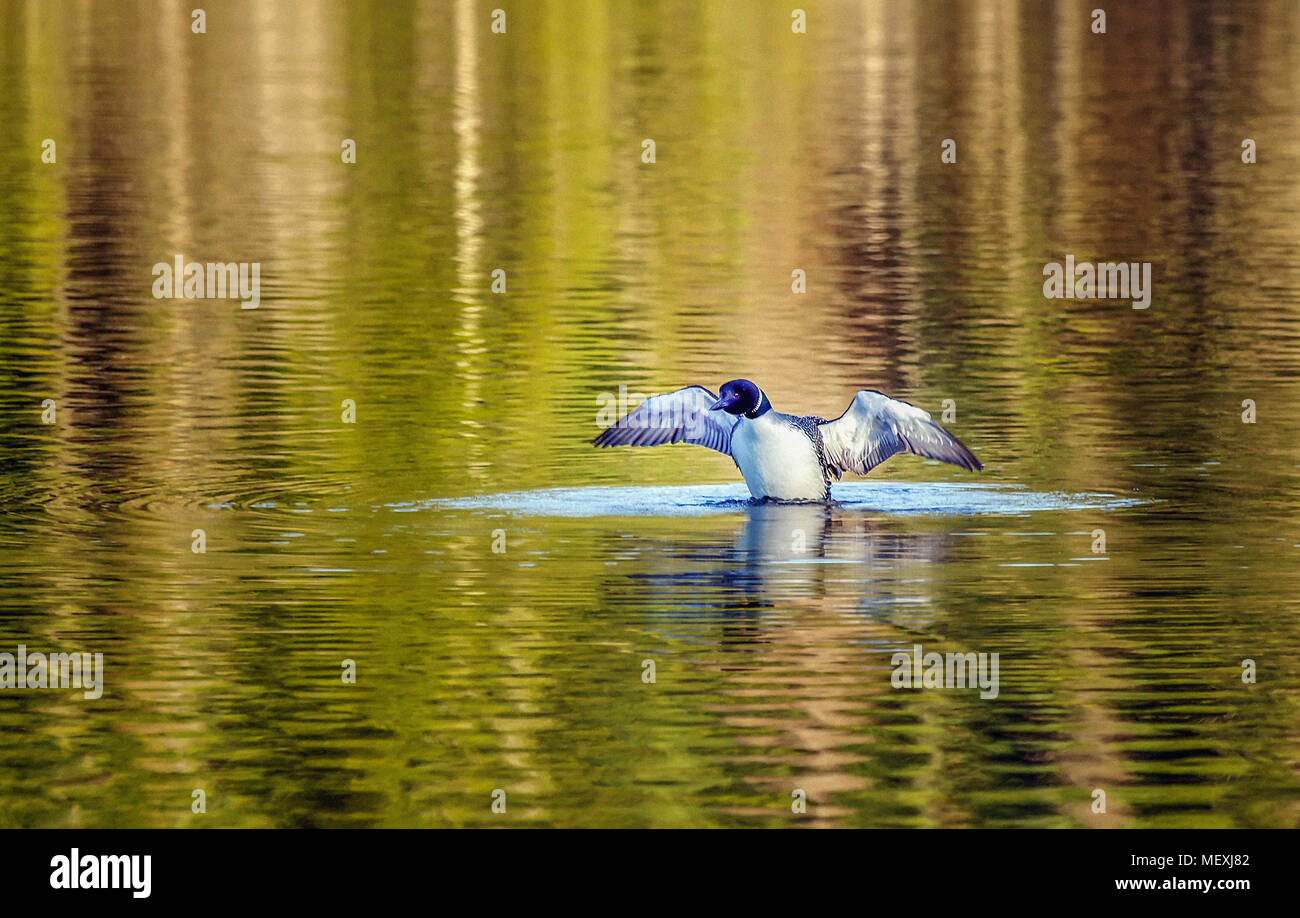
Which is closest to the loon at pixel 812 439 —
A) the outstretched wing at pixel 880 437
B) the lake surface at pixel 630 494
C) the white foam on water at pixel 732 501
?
the outstretched wing at pixel 880 437

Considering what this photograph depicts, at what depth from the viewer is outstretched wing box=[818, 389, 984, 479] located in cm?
2070

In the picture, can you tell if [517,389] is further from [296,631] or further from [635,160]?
[635,160]

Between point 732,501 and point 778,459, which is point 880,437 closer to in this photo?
point 778,459

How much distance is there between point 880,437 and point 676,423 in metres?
→ 1.61

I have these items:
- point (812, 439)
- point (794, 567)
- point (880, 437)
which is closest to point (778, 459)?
point (812, 439)

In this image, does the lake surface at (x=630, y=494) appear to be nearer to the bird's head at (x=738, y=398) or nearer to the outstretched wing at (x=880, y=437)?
the outstretched wing at (x=880, y=437)

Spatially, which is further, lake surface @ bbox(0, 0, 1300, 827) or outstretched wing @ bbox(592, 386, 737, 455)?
outstretched wing @ bbox(592, 386, 737, 455)

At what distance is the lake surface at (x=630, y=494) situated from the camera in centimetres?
1339

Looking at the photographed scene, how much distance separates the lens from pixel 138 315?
3222cm

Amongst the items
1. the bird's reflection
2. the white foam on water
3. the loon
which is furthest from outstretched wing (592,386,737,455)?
the bird's reflection

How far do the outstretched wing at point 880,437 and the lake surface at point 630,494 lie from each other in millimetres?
394

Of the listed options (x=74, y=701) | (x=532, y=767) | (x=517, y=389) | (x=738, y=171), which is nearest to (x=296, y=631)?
(x=74, y=701)

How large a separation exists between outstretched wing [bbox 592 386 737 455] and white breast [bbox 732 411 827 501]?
0.44 metres

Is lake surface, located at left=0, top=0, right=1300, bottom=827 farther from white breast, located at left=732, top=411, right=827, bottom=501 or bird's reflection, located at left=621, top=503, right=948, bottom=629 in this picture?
white breast, located at left=732, top=411, right=827, bottom=501
